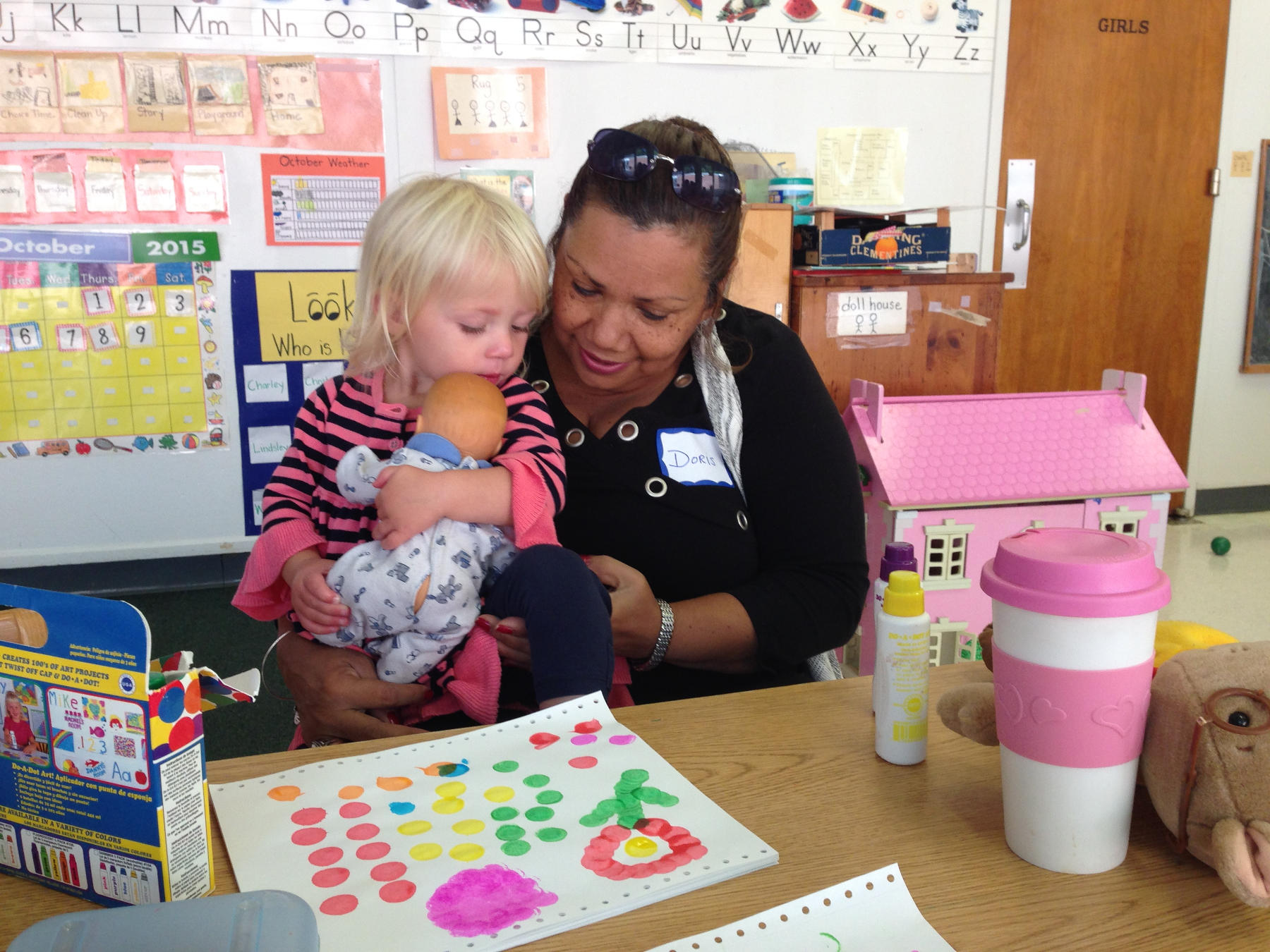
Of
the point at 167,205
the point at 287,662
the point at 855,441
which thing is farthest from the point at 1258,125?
the point at 287,662

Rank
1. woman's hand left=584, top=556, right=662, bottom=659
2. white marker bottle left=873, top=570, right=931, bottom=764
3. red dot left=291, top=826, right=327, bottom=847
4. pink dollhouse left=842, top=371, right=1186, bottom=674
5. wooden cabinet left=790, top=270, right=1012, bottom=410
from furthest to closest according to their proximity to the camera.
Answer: wooden cabinet left=790, top=270, right=1012, bottom=410 < pink dollhouse left=842, top=371, right=1186, bottom=674 < woman's hand left=584, top=556, right=662, bottom=659 < white marker bottle left=873, top=570, right=931, bottom=764 < red dot left=291, top=826, right=327, bottom=847

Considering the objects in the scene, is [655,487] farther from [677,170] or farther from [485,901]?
[485,901]

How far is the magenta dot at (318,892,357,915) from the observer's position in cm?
60

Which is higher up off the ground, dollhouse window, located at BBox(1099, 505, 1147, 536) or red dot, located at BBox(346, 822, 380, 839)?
red dot, located at BBox(346, 822, 380, 839)

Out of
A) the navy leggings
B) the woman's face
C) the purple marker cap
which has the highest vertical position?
the woman's face

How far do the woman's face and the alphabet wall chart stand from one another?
211cm

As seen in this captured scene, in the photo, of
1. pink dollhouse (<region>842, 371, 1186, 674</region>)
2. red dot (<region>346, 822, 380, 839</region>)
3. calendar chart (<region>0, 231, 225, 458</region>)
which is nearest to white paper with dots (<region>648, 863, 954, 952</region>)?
red dot (<region>346, 822, 380, 839</region>)

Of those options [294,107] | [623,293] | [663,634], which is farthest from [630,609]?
[294,107]

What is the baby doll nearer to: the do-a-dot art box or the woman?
the woman

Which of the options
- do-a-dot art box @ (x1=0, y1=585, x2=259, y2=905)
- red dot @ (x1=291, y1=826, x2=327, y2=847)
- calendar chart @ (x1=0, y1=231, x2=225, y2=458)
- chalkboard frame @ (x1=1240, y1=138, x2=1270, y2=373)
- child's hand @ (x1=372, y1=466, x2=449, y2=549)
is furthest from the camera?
chalkboard frame @ (x1=1240, y1=138, x2=1270, y2=373)

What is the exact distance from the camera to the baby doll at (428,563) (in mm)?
1064

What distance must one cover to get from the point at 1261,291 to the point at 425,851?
15.0 feet

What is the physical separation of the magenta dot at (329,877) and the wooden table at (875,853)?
6 centimetres

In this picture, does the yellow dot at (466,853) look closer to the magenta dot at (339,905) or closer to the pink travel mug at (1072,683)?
the magenta dot at (339,905)
